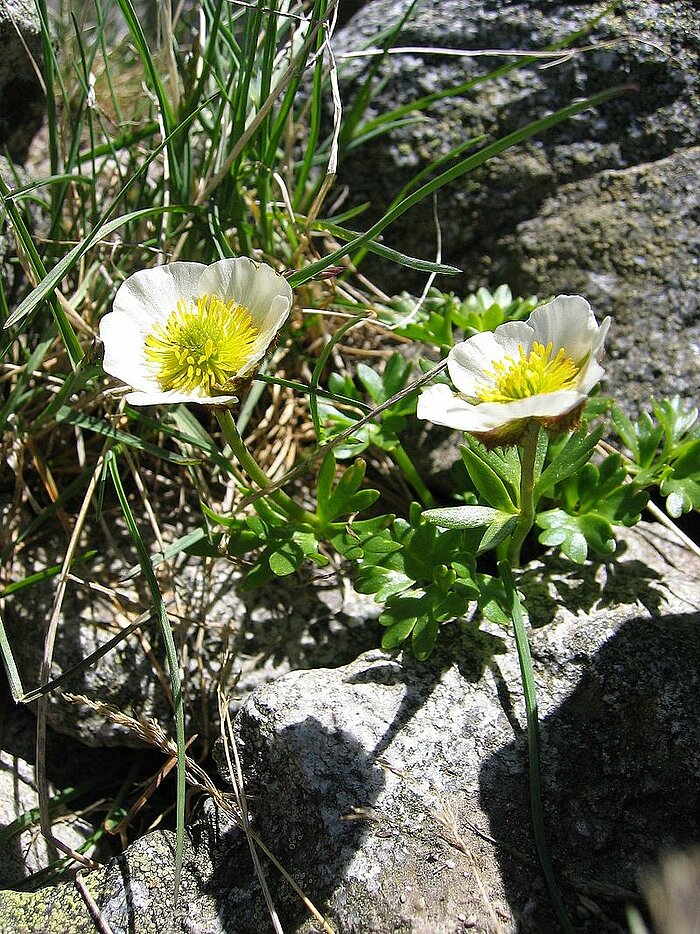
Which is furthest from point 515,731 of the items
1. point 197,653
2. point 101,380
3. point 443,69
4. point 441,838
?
point 443,69

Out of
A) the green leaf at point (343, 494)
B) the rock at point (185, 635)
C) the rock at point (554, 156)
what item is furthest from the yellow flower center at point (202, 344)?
the rock at point (554, 156)

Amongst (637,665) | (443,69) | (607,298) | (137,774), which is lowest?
(137,774)

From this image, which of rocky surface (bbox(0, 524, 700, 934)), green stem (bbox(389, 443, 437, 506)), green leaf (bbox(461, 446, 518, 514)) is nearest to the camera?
rocky surface (bbox(0, 524, 700, 934))

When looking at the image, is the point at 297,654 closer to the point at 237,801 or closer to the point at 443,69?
the point at 237,801

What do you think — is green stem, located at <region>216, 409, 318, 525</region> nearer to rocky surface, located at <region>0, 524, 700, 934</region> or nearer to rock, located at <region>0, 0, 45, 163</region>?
rocky surface, located at <region>0, 524, 700, 934</region>

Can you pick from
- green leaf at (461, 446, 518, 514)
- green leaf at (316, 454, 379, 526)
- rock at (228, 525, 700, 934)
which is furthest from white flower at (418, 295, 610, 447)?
rock at (228, 525, 700, 934)

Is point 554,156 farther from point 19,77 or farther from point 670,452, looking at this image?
point 19,77

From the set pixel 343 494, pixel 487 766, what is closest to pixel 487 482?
pixel 343 494
